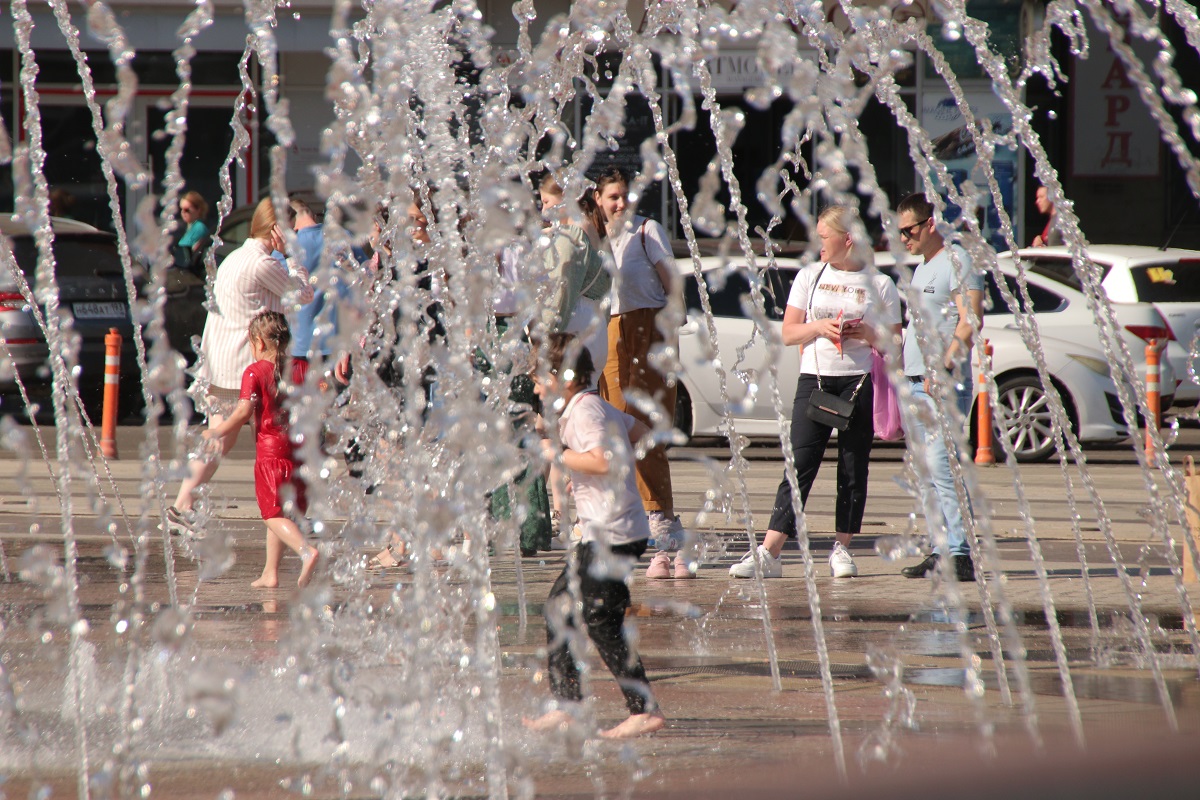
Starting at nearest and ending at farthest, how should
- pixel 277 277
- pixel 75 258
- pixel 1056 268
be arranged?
pixel 277 277 → pixel 1056 268 → pixel 75 258

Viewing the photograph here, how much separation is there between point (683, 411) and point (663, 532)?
464cm

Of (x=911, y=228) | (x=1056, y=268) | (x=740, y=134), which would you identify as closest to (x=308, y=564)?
(x=911, y=228)

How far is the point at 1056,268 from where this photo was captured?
12195 mm

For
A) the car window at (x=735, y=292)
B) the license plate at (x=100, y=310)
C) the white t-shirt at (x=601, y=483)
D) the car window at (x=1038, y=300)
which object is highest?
the license plate at (x=100, y=310)

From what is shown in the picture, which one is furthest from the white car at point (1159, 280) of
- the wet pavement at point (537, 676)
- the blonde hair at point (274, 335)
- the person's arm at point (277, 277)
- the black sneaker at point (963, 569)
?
the blonde hair at point (274, 335)

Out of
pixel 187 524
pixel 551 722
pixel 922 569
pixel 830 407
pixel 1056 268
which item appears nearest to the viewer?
pixel 551 722

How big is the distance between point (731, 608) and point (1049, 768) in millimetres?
5180

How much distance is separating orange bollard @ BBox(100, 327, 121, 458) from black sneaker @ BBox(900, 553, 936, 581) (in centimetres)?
647

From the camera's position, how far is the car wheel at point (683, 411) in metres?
11.5

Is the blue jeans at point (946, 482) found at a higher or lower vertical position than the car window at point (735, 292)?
lower

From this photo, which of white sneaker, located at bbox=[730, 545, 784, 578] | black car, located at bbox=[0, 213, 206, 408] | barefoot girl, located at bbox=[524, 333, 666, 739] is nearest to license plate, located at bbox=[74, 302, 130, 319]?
black car, located at bbox=[0, 213, 206, 408]

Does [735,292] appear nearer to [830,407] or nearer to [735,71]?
[830,407]

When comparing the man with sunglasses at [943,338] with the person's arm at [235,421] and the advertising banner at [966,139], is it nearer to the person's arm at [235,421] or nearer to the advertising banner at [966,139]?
the person's arm at [235,421]

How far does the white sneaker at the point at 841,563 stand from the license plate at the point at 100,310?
8220 mm
